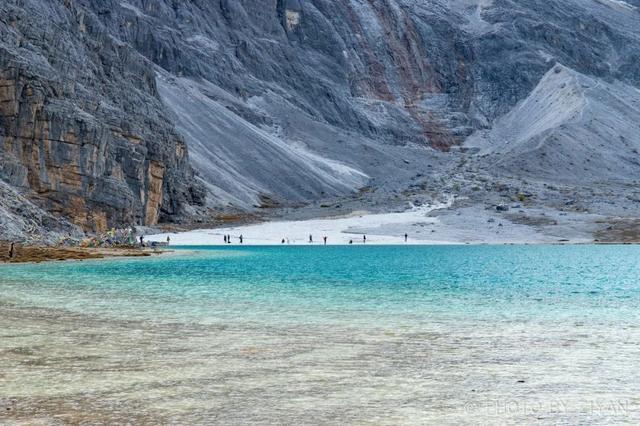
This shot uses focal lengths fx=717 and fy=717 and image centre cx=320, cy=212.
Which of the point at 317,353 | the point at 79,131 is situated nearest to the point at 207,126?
the point at 79,131

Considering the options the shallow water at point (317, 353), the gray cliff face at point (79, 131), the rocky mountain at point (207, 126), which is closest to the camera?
the shallow water at point (317, 353)

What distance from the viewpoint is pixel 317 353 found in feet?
52.2

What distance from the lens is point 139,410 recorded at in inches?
429

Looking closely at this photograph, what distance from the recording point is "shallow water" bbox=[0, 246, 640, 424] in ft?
36.6

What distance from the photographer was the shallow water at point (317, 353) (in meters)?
11.1

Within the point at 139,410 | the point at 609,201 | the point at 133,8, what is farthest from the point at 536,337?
the point at 133,8

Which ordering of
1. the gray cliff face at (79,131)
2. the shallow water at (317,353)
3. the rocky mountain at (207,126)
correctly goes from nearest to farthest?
the shallow water at (317,353) < the gray cliff face at (79,131) < the rocky mountain at (207,126)

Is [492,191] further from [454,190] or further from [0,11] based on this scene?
[0,11]

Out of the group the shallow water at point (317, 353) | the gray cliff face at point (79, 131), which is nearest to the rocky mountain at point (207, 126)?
the gray cliff face at point (79, 131)

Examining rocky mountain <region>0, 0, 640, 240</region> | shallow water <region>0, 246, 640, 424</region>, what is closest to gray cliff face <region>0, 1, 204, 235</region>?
rocky mountain <region>0, 0, 640, 240</region>

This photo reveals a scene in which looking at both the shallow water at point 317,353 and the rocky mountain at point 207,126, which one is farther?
the rocky mountain at point 207,126

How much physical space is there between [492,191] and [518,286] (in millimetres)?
96162

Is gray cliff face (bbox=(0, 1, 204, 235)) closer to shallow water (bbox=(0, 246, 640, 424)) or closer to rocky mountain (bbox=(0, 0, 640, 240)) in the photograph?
rocky mountain (bbox=(0, 0, 640, 240))

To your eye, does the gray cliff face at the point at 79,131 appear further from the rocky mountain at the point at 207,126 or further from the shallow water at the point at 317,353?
the shallow water at the point at 317,353
